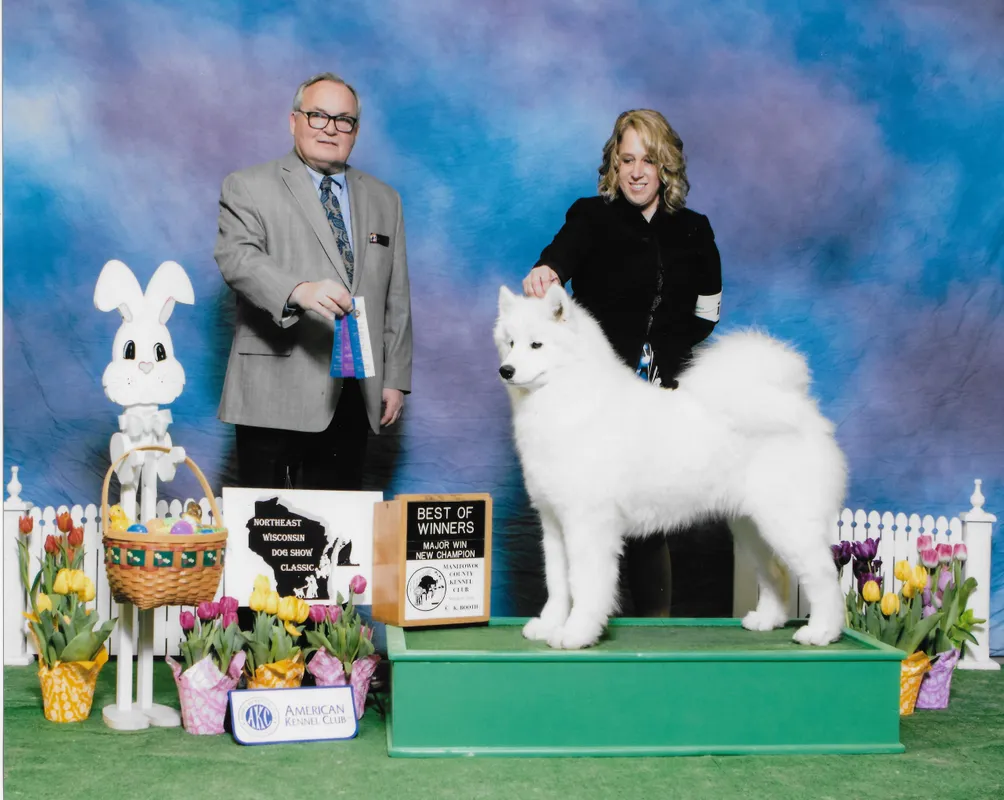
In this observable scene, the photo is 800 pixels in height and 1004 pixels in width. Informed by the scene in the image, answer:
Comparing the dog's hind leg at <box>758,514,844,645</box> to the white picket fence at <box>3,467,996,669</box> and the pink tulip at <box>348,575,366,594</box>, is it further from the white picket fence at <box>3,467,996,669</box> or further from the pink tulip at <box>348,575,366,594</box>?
the pink tulip at <box>348,575,366,594</box>

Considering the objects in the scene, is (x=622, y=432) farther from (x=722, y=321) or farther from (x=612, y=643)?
(x=722, y=321)

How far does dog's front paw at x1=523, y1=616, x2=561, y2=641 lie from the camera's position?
3117 mm

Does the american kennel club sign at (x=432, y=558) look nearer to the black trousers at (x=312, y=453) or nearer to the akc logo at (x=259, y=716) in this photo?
the black trousers at (x=312, y=453)

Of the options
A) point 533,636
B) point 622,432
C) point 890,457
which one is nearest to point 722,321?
point 890,457

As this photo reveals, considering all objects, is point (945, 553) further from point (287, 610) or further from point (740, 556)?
point (287, 610)

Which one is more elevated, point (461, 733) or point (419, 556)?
point (419, 556)

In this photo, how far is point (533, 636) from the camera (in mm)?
3135

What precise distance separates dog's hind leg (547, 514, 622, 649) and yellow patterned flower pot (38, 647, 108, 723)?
57.0 inches

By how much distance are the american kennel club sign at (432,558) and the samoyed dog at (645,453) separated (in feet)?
0.79

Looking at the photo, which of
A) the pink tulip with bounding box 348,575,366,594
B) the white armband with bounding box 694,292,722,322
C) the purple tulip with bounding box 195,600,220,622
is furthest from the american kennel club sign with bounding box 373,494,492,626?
the white armband with bounding box 694,292,722,322

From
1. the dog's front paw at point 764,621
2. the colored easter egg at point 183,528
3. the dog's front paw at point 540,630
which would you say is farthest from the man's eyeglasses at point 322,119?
the dog's front paw at point 764,621

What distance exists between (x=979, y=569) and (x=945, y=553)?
540mm

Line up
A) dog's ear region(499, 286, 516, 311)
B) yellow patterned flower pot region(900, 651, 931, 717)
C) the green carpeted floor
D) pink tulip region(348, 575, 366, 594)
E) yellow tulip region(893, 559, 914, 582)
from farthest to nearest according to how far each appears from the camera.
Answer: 1. yellow tulip region(893, 559, 914, 582)
2. yellow patterned flower pot region(900, 651, 931, 717)
3. pink tulip region(348, 575, 366, 594)
4. dog's ear region(499, 286, 516, 311)
5. the green carpeted floor

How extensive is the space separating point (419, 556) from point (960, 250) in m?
2.86
